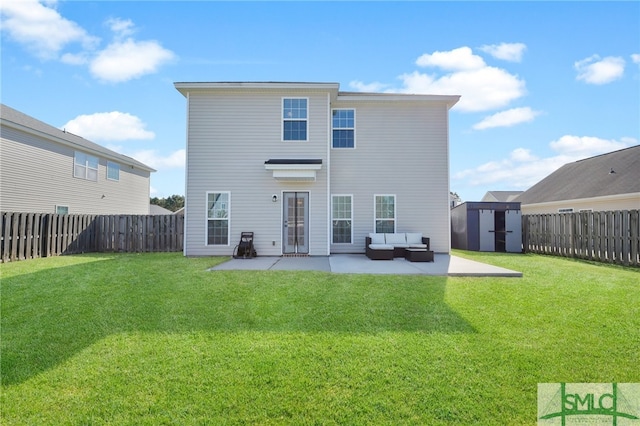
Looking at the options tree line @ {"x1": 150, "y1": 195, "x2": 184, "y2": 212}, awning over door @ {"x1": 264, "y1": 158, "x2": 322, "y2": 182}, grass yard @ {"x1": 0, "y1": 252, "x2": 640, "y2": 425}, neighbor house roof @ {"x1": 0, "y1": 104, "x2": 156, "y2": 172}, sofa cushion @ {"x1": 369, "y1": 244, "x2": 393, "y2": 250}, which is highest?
neighbor house roof @ {"x1": 0, "y1": 104, "x2": 156, "y2": 172}

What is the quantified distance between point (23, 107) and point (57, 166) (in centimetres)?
421

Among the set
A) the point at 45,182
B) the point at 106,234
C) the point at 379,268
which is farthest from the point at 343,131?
the point at 45,182

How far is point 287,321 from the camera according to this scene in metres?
3.98

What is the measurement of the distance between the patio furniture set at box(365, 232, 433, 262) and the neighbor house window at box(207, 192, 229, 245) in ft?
16.3

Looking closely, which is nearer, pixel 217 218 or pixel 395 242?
pixel 395 242

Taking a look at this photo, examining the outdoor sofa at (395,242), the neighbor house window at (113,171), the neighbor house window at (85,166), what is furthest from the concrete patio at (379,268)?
the neighbor house window at (113,171)

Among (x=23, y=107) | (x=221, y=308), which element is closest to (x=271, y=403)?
(x=221, y=308)

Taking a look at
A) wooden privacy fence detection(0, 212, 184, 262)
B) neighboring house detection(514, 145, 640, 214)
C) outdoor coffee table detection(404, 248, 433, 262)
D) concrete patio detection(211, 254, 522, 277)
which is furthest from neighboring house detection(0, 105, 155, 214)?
neighboring house detection(514, 145, 640, 214)

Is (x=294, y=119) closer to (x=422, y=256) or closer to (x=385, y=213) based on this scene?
(x=385, y=213)

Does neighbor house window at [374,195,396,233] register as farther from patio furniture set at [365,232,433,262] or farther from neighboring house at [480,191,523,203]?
neighboring house at [480,191,523,203]

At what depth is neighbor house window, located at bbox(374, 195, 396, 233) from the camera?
36.6 ft

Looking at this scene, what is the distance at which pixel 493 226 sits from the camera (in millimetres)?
12992

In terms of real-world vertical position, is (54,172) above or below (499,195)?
below

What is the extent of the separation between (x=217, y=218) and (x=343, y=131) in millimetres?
5599
